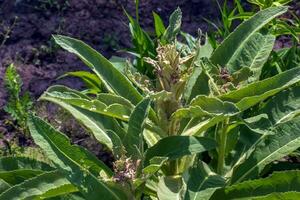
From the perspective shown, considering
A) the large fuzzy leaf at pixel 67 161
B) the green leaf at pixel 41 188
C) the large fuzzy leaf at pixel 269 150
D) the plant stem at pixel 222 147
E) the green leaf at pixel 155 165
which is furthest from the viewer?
the large fuzzy leaf at pixel 269 150

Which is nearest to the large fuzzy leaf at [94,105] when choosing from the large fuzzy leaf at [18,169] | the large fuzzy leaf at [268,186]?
the large fuzzy leaf at [18,169]

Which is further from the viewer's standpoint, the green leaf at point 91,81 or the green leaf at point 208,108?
the green leaf at point 91,81

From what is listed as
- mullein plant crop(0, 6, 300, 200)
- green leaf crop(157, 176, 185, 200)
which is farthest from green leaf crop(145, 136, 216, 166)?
green leaf crop(157, 176, 185, 200)

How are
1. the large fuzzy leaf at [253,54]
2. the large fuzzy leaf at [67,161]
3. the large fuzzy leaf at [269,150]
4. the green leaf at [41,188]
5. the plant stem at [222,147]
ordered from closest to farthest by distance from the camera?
the large fuzzy leaf at [67,161]
the green leaf at [41,188]
the plant stem at [222,147]
the large fuzzy leaf at [269,150]
the large fuzzy leaf at [253,54]

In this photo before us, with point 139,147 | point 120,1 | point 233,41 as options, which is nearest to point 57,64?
Result: point 120,1

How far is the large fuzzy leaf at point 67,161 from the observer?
2.36 meters

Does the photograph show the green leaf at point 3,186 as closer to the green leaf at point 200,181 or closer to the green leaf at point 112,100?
the green leaf at point 112,100

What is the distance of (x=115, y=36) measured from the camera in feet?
14.3

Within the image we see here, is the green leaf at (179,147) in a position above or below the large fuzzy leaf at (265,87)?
below

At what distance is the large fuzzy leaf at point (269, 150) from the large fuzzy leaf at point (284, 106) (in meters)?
0.04

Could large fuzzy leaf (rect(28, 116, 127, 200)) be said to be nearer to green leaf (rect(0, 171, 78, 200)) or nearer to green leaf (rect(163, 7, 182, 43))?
green leaf (rect(0, 171, 78, 200))

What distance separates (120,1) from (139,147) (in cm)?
246

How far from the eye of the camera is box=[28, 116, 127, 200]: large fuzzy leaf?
2355 mm

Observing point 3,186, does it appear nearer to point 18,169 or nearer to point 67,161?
point 18,169
